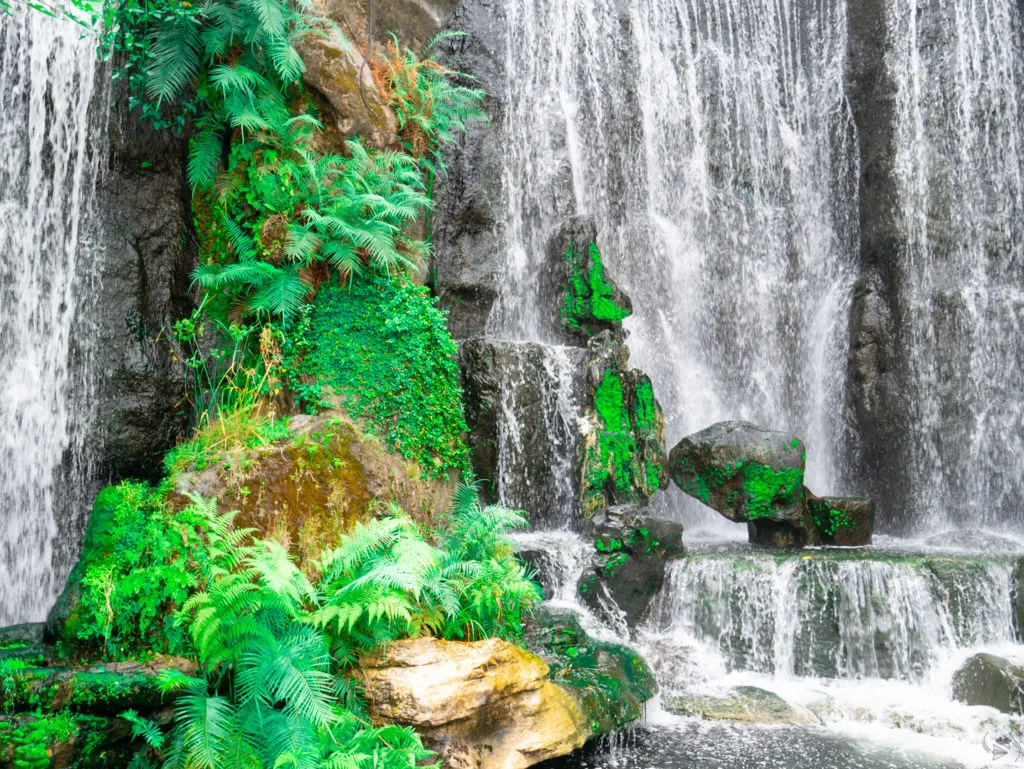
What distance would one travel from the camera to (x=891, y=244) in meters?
14.5

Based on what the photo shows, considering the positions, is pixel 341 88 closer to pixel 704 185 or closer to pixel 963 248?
pixel 704 185

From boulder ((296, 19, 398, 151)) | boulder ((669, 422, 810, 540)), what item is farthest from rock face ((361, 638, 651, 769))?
boulder ((296, 19, 398, 151))

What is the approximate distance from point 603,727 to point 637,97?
11.8m

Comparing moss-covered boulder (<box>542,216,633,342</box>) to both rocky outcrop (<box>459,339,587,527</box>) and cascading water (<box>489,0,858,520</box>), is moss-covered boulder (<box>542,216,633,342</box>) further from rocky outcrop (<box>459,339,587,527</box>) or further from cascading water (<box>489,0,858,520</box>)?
A: rocky outcrop (<box>459,339,587,527</box>)

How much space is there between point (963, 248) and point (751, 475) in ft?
22.1

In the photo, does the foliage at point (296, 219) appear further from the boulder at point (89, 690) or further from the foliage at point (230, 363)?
the boulder at point (89, 690)

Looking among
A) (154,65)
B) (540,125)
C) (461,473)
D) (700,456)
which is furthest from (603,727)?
(540,125)

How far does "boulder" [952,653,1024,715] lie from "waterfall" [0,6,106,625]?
8.75 metres

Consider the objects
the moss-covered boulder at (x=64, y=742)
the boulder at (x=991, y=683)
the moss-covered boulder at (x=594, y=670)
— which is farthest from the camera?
the boulder at (x=991, y=683)

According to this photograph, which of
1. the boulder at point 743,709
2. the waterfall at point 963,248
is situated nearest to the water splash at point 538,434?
the boulder at point 743,709

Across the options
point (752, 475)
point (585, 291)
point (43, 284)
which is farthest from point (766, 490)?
point (43, 284)

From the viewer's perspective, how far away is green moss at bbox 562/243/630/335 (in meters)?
12.0

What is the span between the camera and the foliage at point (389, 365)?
7.70 meters

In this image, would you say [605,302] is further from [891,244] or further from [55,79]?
[55,79]
